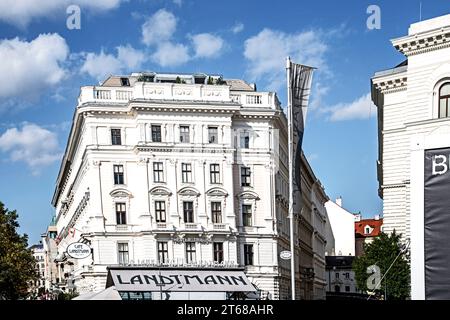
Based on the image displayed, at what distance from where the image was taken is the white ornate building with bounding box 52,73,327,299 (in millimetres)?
29500

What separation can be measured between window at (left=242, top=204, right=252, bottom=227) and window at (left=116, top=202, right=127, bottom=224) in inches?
219

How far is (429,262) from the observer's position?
377 cm

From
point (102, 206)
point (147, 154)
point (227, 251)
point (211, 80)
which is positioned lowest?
point (227, 251)

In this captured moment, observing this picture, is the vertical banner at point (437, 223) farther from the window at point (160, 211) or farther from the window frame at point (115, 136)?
the window frame at point (115, 136)

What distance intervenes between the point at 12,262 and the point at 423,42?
58.0ft

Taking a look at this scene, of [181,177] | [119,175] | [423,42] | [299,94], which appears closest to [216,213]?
[181,177]

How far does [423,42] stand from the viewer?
21.1 meters

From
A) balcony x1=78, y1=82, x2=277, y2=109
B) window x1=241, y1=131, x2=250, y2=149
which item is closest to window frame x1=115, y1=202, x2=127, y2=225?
balcony x1=78, y1=82, x2=277, y2=109

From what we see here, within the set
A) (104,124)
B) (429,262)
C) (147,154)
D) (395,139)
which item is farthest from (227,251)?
(429,262)

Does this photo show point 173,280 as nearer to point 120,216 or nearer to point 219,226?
point 120,216

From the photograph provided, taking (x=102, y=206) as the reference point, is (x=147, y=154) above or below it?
above
